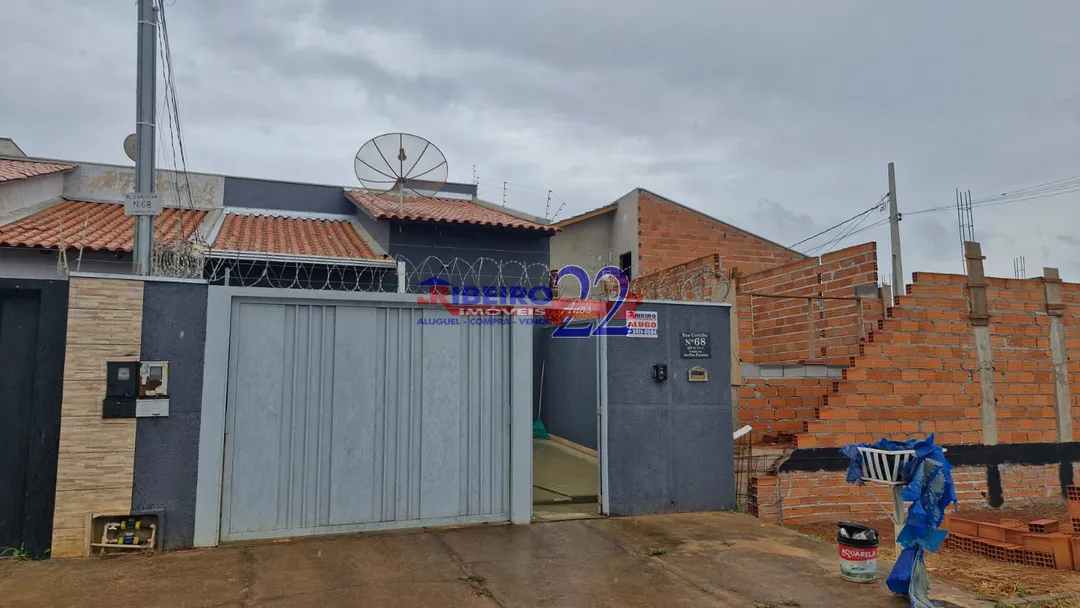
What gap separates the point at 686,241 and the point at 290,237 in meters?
8.22

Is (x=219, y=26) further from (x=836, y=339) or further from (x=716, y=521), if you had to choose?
(x=836, y=339)

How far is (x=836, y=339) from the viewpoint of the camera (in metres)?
8.34

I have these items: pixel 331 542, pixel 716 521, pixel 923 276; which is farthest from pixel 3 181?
pixel 923 276

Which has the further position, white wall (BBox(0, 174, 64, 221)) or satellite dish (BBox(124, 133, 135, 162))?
satellite dish (BBox(124, 133, 135, 162))

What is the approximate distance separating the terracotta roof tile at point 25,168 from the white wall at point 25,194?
9 cm

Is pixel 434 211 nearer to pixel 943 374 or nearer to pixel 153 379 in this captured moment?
pixel 153 379

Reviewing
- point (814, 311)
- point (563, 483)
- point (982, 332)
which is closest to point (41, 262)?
point (563, 483)

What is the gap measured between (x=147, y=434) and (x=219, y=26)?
4.50 metres

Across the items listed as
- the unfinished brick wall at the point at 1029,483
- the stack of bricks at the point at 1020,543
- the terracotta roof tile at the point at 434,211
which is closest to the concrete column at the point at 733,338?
the stack of bricks at the point at 1020,543

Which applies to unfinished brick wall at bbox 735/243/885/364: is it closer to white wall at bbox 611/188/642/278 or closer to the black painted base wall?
white wall at bbox 611/188/642/278

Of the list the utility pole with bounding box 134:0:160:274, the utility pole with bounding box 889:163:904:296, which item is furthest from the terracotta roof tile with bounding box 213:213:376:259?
the utility pole with bounding box 889:163:904:296

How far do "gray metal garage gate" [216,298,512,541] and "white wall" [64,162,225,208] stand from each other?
7.30m

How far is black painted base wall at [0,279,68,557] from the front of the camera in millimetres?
4880

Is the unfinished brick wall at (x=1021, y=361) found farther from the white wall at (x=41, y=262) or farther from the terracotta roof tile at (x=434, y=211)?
the white wall at (x=41, y=262)
